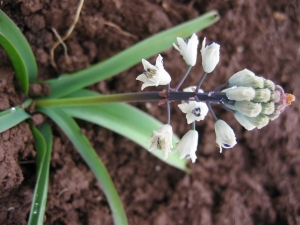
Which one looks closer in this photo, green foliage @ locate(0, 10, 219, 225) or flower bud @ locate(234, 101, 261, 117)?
flower bud @ locate(234, 101, 261, 117)

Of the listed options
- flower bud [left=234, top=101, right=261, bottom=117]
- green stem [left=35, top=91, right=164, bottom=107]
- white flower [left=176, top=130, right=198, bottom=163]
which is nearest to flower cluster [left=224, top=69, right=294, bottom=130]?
flower bud [left=234, top=101, right=261, bottom=117]

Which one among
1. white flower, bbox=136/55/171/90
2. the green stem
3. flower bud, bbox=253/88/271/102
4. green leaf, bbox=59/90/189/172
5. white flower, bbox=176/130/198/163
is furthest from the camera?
green leaf, bbox=59/90/189/172

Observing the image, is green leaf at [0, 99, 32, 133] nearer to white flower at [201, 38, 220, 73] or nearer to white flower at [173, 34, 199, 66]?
white flower at [173, 34, 199, 66]

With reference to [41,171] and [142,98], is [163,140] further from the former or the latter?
[41,171]

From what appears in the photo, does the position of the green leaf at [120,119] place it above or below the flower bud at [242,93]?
above

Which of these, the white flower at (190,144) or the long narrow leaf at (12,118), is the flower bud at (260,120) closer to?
the white flower at (190,144)

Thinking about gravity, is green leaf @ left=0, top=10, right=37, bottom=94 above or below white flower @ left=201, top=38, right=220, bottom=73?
above

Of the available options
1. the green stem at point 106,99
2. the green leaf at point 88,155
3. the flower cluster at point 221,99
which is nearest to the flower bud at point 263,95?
the flower cluster at point 221,99

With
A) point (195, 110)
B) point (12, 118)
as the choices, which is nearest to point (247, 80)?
point (195, 110)
